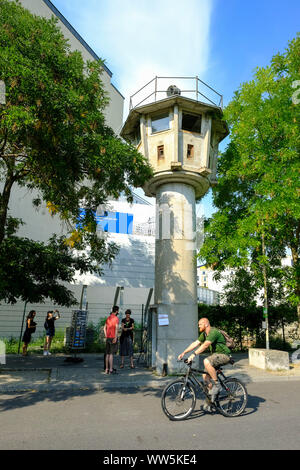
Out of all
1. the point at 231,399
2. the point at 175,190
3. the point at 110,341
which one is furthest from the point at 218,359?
the point at 175,190

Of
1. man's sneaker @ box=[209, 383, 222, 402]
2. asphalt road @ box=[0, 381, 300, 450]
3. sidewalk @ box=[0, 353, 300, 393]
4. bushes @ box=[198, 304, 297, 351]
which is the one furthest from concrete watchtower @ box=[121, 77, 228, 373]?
bushes @ box=[198, 304, 297, 351]

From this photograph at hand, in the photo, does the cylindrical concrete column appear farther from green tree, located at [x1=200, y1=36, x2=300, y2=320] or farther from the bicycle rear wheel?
the bicycle rear wheel

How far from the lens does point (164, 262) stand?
1202 cm

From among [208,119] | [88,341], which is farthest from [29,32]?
[88,341]

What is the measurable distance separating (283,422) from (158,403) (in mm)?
2604

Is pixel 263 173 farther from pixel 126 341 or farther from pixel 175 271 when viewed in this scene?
pixel 126 341

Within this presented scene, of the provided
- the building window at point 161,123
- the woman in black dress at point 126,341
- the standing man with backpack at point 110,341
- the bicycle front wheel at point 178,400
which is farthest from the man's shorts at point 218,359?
the building window at point 161,123

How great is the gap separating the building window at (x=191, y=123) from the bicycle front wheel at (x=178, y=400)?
34.6 feet

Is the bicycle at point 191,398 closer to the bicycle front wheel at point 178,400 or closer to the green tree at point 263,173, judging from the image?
the bicycle front wheel at point 178,400

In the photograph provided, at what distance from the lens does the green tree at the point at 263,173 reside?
11.6 meters

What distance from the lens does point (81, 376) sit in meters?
9.45

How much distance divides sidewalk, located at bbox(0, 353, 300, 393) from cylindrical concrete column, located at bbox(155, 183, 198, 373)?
93cm

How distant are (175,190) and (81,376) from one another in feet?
23.8
